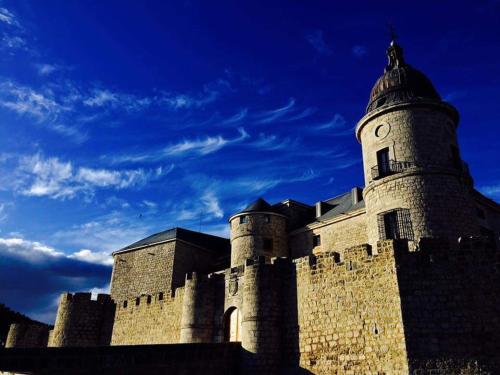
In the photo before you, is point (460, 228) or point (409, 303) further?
point (460, 228)

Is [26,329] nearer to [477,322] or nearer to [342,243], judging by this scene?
[342,243]

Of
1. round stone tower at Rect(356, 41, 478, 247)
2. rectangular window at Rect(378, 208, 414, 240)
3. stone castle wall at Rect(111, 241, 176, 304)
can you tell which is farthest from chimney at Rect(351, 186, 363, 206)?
stone castle wall at Rect(111, 241, 176, 304)

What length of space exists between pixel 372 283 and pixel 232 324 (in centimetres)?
692

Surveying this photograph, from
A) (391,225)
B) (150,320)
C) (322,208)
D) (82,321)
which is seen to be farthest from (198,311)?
(322,208)

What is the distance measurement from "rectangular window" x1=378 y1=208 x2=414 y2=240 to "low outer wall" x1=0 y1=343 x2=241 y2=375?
7259 mm

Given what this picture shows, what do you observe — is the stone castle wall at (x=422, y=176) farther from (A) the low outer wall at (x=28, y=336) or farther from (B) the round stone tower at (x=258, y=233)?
(A) the low outer wall at (x=28, y=336)

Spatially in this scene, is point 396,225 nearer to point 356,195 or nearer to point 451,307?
point 451,307

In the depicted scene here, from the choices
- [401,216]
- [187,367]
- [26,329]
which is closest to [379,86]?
[401,216]

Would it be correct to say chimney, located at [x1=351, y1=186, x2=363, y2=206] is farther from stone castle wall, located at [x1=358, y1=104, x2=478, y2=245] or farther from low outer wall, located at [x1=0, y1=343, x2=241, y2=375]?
low outer wall, located at [x1=0, y1=343, x2=241, y2=375]

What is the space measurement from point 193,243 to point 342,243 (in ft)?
41.7

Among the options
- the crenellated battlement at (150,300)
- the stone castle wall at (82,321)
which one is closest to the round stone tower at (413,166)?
the crenellated battlement at (150,300)

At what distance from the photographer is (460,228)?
16953 millimetres

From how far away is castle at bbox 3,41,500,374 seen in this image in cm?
1225

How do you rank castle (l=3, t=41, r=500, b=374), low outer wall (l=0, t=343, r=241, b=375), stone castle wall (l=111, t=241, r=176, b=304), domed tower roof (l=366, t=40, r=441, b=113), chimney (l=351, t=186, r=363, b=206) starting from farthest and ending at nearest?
stone castle wall (l=111, t=241, r=176, b=304), chimney (l=351, t=186, r=363, b=206), domed tower roof (l=366, t=40, r=441, b=113), castle (l=3, t=41, r=500, b=374), low outer wall (l=0, t=343, r=241, b=375)
